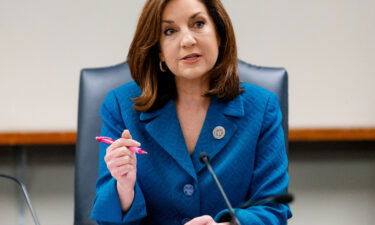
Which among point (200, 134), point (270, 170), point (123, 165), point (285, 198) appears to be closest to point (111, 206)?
point (123, 165)

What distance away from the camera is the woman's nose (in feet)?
3.15

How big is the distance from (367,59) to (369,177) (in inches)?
18.8

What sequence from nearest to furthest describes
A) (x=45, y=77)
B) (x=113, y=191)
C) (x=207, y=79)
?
1. (x=113, y=191)
2. (x=207, y=79)
3. (x=45, y=77)

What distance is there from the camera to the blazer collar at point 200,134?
1.02 meters

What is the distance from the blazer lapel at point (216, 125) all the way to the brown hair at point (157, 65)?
0.07 feet

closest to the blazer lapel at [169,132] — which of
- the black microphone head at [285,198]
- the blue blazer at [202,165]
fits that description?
the blue blazer at [202,165]

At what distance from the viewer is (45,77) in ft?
5.80

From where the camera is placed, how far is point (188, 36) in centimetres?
97

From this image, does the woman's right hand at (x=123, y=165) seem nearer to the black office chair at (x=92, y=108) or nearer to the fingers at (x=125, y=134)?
the fingers at (x=125, y=134)

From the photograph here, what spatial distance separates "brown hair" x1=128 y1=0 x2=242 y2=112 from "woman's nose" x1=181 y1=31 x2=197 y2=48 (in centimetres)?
7

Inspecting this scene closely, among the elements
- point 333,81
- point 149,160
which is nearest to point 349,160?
point 333,81

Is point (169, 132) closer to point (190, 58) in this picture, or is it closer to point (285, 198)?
point (190, 58)

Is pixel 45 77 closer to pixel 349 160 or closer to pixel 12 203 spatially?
pixel 12 203

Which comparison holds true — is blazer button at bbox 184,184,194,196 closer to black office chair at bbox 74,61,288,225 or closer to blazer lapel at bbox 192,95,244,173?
blazer lapel at bbox 192,95,244,173
